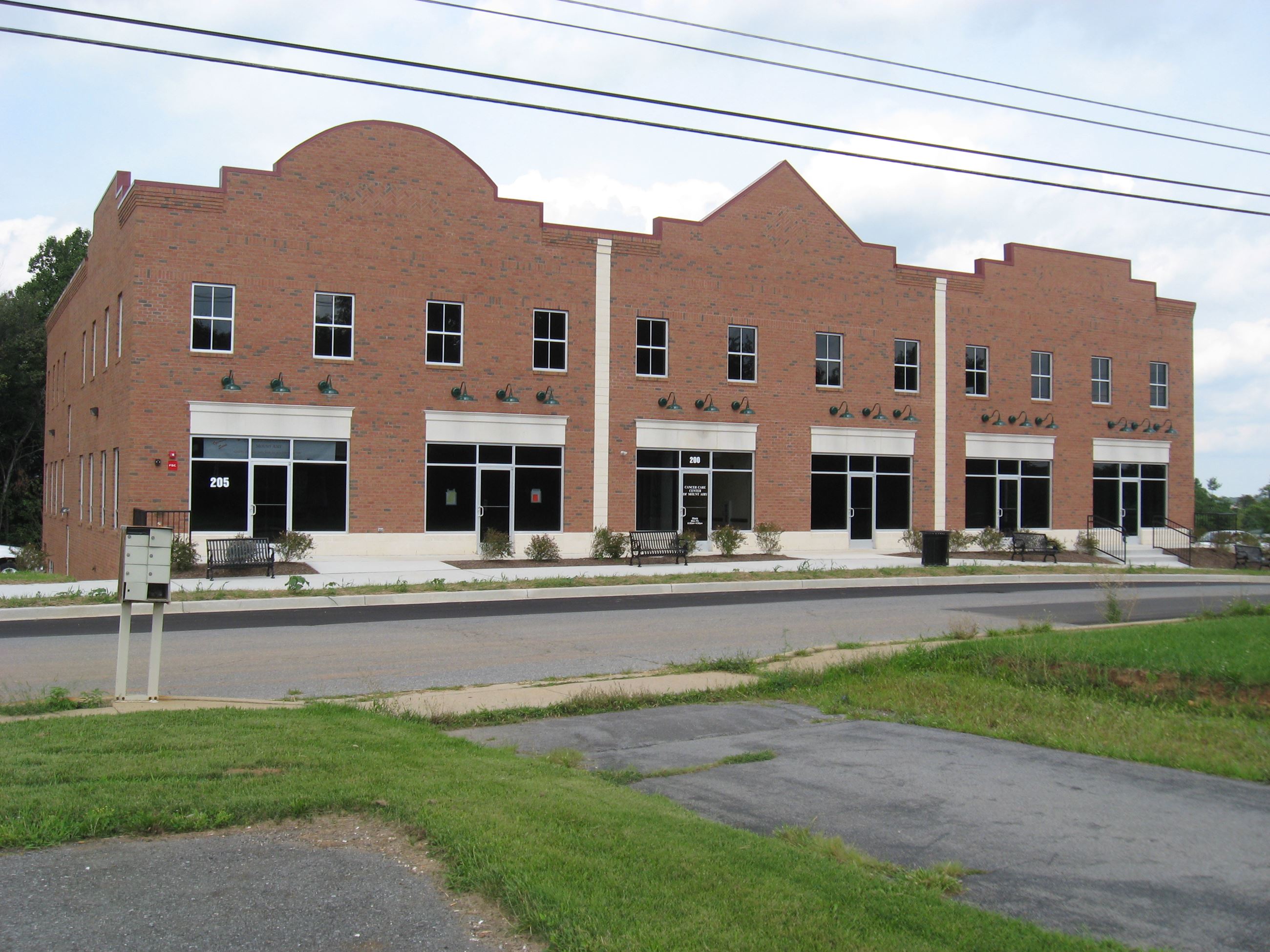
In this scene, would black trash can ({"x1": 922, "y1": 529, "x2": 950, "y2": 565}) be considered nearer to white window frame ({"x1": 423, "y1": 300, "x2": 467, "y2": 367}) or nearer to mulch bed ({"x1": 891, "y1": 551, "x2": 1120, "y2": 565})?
mulch bed ({"x1": 891, "y1": 551, "x2": 1120, "y2": 565})

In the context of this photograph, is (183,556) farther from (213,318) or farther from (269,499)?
(213,318)

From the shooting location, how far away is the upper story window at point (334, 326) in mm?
25891

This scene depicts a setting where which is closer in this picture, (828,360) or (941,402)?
(828,360)

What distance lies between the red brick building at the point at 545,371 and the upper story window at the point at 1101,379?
8 cm

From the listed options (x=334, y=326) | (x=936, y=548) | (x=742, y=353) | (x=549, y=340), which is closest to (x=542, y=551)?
(x=549, y=340)

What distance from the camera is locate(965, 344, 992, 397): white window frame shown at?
34375 mm

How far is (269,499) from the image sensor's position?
25.3 meters

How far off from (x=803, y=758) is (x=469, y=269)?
70.8ft

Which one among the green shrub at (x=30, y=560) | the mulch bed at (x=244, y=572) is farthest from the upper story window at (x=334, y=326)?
the green shrub at (x=30, y=560)

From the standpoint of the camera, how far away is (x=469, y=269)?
2731 centimetres

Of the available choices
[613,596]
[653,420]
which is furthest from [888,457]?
[613,596]

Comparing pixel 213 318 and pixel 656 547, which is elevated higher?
pixel 213 318

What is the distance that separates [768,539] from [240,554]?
1414cm

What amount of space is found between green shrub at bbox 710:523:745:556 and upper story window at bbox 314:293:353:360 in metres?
10.6
